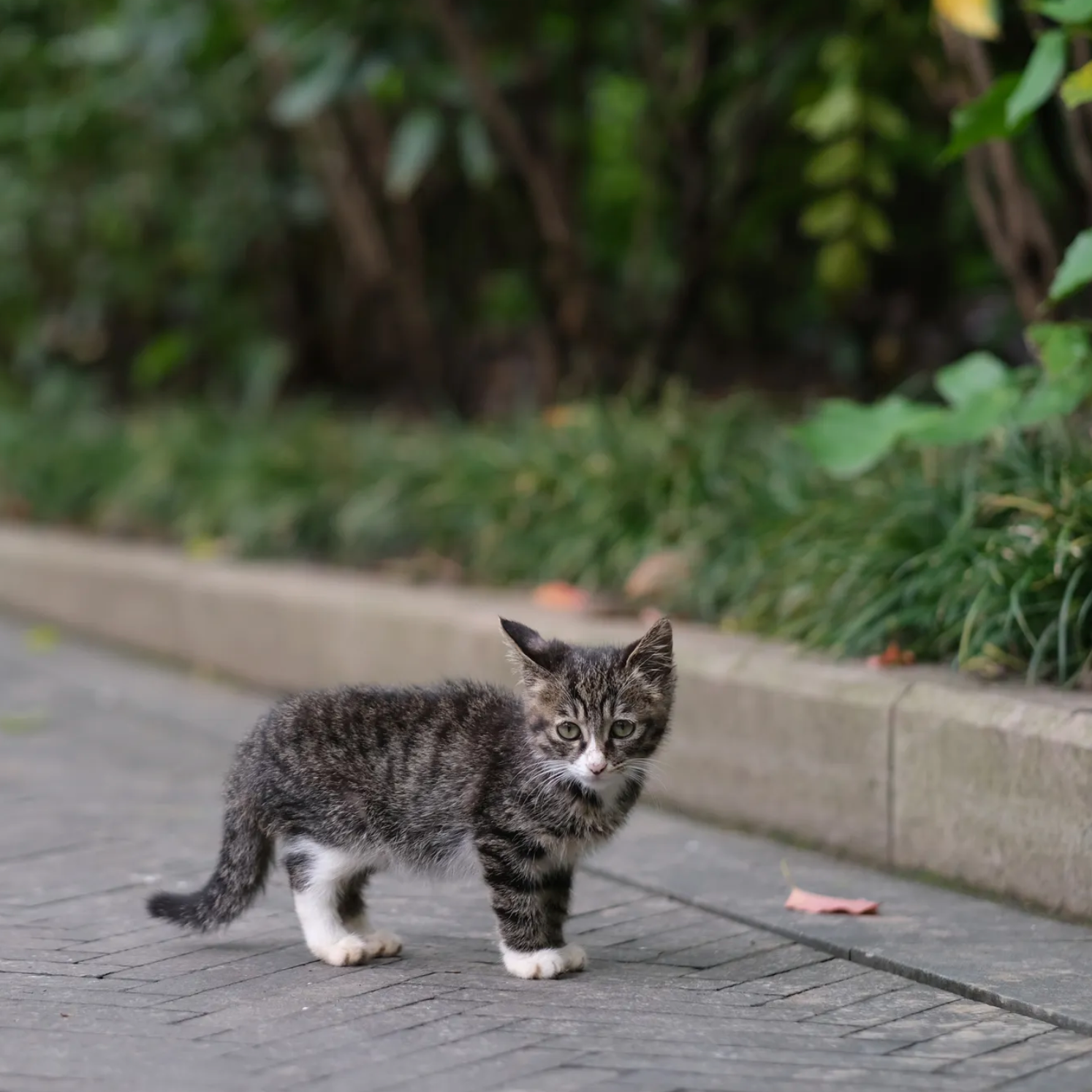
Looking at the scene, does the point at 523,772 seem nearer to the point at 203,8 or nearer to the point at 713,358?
the point at 203,8

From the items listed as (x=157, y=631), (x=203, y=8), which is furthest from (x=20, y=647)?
(x=203, y=8)

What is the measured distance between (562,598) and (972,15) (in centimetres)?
277

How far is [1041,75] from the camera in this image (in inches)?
217

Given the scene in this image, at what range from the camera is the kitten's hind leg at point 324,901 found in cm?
437

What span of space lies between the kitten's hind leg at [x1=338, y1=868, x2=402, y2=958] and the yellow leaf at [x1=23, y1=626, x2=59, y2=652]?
5686 millimetres

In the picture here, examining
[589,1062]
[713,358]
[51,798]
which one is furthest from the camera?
[713,358]

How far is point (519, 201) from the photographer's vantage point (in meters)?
10.5

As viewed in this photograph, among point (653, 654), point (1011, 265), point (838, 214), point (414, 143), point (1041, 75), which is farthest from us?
point (414, 143)

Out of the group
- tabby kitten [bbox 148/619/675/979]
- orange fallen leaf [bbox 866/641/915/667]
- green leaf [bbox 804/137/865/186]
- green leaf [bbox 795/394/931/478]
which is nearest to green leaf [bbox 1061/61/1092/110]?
green leaf [bbox 795/394/931/478]

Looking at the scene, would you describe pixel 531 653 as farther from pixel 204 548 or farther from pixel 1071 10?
pixel 204 548

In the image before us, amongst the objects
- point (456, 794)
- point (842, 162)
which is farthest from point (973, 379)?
point (456, 794)

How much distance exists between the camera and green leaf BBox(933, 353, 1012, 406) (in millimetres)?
6152

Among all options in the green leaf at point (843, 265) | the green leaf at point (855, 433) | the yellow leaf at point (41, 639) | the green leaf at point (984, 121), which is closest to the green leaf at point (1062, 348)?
the green leaf at point (855, 433)

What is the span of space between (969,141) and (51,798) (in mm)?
4044
